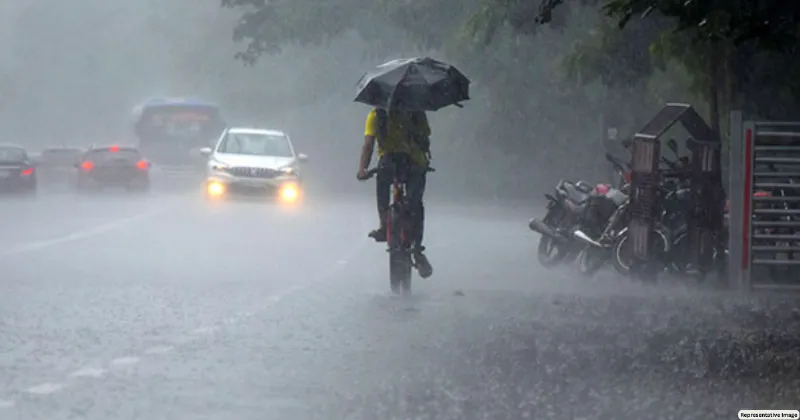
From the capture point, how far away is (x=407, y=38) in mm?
49438

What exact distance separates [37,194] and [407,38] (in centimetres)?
1230

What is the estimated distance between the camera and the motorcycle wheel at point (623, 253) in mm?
17953

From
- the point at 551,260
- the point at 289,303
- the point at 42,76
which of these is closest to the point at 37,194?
the point at 551,260

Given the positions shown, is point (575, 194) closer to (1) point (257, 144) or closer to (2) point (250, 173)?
(2) point (250, 173)

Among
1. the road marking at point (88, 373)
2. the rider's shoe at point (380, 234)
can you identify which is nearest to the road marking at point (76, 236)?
the rider's shoe at point (380, 234)

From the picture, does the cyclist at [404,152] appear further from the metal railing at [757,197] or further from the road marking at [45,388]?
the road marking at [45,388]

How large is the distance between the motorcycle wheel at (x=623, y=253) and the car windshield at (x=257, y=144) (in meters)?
18.4

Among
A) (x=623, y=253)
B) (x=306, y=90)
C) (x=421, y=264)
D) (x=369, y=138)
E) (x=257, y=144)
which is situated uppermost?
(x=306, y=90)

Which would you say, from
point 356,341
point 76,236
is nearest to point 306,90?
point 76,236

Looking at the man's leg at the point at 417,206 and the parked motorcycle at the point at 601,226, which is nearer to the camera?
the man's leg at the point at 417,206

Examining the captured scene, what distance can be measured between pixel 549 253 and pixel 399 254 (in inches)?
214

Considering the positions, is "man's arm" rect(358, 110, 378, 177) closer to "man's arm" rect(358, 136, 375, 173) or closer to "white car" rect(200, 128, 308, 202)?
"man's arm" rect(358, 136, 375, 173)

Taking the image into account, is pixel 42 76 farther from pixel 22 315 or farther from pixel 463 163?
pixel 22 315

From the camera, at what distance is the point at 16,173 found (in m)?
43.5
